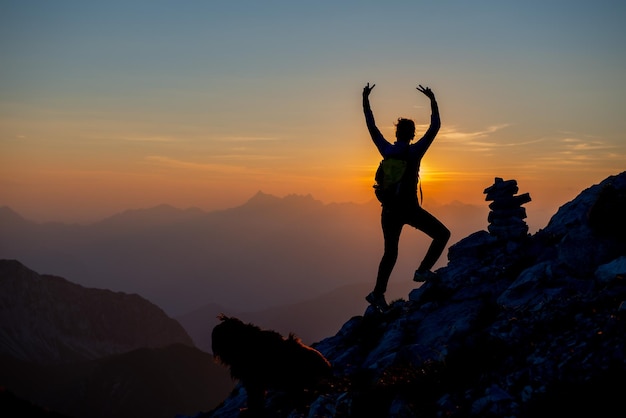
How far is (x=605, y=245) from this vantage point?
13.2 m

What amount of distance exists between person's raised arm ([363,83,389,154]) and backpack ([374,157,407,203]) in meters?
0.41

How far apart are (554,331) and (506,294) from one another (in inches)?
128

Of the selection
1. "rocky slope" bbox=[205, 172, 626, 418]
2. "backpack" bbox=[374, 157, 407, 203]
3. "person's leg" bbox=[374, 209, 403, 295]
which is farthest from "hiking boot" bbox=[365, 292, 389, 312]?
"backpack" bbox=[374, 157, 407, 203]

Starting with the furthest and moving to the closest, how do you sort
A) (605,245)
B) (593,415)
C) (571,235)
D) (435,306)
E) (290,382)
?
(435,306), (571,235), (605,245), (290,382), (593,415)

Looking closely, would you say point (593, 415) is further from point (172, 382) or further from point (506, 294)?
point (172, 382)

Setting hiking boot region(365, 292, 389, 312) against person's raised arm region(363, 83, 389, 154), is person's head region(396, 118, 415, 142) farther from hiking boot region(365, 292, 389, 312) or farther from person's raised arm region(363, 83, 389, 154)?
hiking boot region(365, 292, 389, 312)

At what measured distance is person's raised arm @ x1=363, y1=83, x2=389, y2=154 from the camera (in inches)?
546

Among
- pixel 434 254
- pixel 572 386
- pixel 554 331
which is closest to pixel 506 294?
pixel 434 254

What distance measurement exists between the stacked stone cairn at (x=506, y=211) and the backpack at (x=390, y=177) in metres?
6.23

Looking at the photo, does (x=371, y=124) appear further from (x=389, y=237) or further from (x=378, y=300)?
(x=378, y=300)

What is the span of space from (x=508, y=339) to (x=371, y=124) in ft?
19.2

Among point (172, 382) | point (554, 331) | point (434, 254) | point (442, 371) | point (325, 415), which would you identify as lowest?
point (172, 382)

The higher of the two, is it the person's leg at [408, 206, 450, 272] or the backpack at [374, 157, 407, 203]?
the backpack at [374, 157, 407, 203]

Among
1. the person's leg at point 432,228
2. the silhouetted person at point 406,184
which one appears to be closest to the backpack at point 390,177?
the silhouetted person at point 406,184
